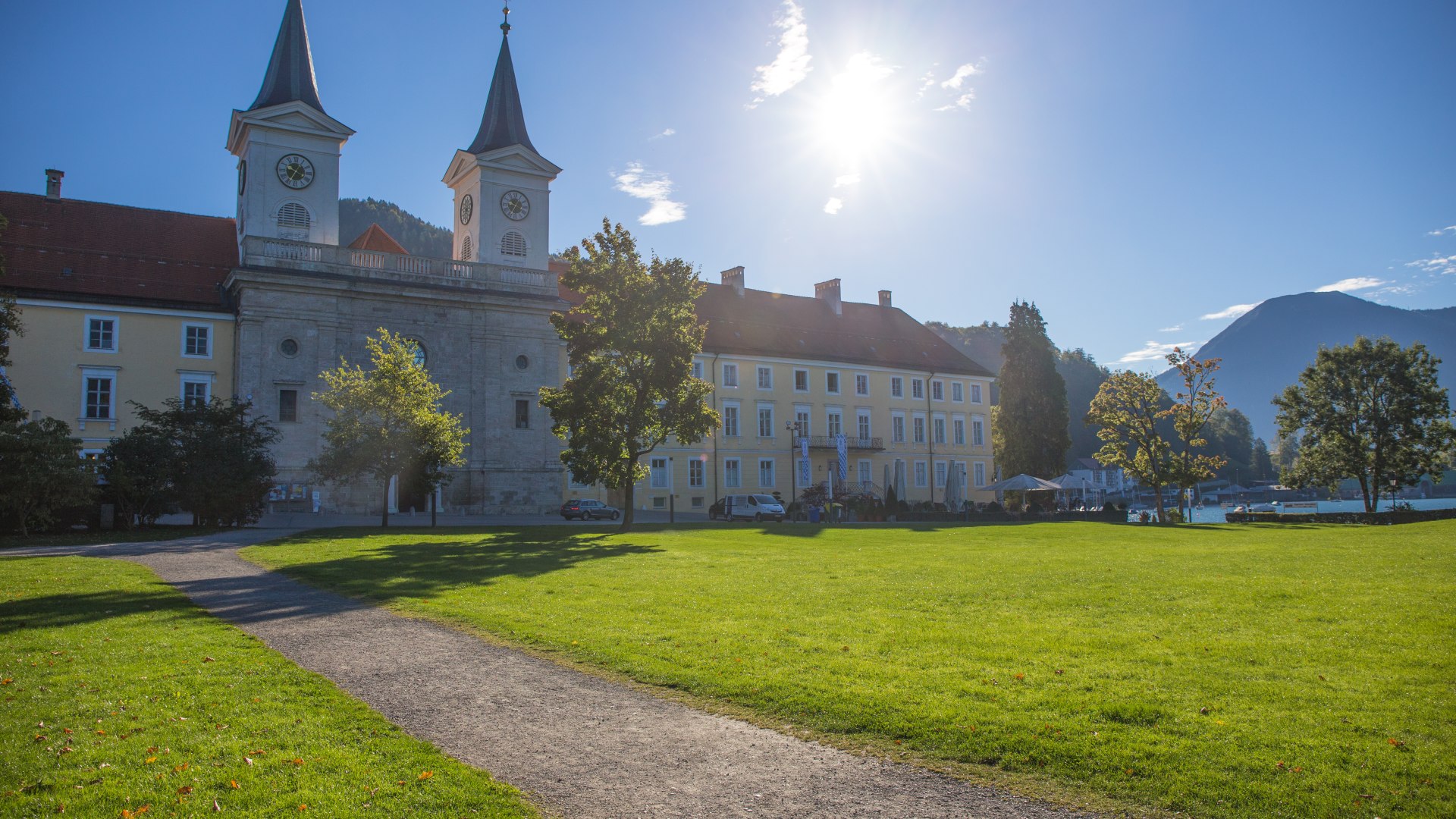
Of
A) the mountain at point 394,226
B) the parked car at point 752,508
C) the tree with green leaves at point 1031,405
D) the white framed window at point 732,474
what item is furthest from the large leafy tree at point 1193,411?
the mountain at point 394,226

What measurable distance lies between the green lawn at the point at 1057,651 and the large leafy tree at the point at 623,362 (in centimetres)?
1214

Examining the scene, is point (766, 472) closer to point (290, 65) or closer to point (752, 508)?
point (752, 508)

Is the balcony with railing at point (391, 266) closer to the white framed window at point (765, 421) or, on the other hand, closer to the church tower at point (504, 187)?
the church tower at point (504, 187)

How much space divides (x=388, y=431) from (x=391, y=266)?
57.6 feet

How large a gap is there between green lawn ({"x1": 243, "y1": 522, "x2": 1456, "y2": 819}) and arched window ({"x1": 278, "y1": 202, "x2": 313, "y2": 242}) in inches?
1177

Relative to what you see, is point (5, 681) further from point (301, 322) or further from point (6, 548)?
point (301, 322)

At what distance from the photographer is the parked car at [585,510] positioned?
42031 millimetres

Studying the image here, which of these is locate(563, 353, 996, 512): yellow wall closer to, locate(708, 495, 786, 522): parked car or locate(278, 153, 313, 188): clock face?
locate(708, 495, 786, 522): parked car

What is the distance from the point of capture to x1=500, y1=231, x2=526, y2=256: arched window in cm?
4944

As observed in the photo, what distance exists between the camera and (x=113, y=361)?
131 feet

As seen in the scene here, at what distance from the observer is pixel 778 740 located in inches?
236

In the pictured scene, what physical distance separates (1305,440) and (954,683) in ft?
210

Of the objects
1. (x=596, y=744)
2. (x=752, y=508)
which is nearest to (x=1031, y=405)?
(x=752, y=508)

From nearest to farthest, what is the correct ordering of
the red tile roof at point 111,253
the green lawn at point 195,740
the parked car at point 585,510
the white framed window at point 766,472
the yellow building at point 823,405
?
the green lawn at point 195,740 → the red tile roof at point 111,253 → the parked car at point 585,510 → the yellow building at point 823,405 → the white framed window at point 766,472
